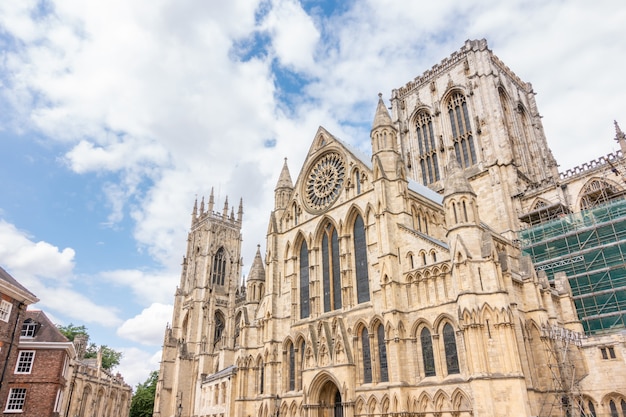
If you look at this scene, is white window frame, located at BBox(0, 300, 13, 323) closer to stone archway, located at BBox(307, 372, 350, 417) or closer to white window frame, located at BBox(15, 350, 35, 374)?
white window frame, located at BBox(15, 350, 35, 374)

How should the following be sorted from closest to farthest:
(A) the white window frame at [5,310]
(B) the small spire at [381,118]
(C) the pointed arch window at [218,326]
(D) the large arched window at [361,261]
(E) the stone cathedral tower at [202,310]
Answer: (A) the white window frame at [5,310]
(D) the large arched window at [361,261]
(B) the small spire at [381,118]
(E) the stone cathedral tower at [202,310]
(C) the pointed arch window at [218,326]

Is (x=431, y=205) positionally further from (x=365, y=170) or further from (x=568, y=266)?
(x=568, y=266)

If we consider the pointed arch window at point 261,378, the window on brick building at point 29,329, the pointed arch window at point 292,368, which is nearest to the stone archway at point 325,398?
the pointed arch window at point 292,368

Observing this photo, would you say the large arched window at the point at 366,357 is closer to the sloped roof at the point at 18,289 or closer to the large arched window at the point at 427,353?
the large arched window at the point at 427,353

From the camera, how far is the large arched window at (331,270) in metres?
29.2

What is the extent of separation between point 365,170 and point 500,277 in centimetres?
1111

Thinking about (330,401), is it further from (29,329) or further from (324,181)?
(29,329)

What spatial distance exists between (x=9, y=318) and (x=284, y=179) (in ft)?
68.8

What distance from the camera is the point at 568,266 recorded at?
104 feet

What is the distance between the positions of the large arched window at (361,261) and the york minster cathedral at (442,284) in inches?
4.7

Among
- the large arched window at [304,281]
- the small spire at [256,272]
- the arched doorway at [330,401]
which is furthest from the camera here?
the small spire at [256,272]

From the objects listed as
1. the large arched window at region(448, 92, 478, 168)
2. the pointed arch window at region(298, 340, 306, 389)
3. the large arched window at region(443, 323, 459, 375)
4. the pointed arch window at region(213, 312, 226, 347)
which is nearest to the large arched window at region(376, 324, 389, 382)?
the large arched window at region(443, 323, 459, 375)

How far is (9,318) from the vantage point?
22.0m

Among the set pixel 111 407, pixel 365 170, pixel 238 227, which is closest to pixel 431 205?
pixel 365 170
